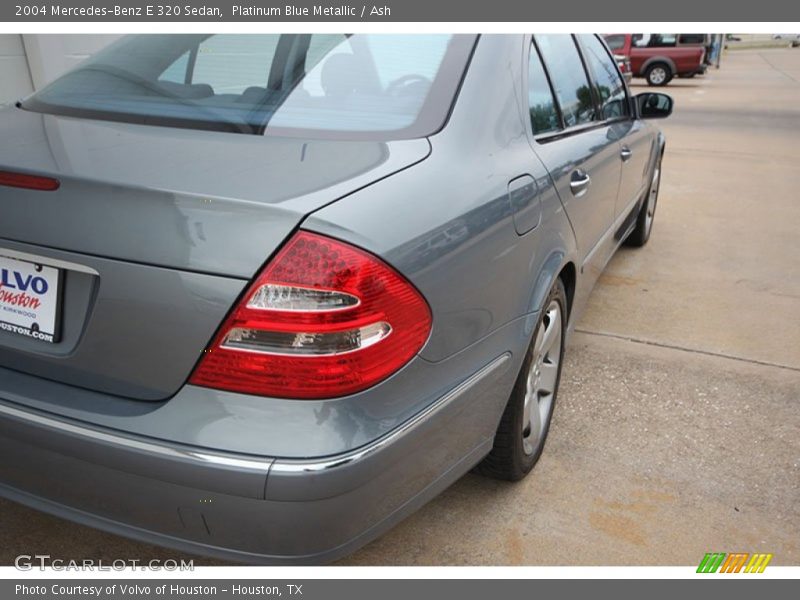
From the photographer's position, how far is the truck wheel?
69.9 feet

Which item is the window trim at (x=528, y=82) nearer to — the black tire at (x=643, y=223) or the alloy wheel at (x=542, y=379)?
the alloy wheel at (x=542, y=379)

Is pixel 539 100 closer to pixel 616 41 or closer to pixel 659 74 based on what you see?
pixel 616 41

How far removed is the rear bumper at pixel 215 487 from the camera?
1.45m

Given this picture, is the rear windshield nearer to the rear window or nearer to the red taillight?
the red taillight

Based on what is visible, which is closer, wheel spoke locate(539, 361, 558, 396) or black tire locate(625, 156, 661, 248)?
wheel spoke locate(539, 361, 558, 396)

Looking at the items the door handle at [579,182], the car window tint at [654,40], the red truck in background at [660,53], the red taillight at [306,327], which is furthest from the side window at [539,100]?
the car window tint at [654,40]

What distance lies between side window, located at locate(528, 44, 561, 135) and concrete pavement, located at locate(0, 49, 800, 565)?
3.81 feet

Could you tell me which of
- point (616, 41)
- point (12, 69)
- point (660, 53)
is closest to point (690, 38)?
point (660, 53)

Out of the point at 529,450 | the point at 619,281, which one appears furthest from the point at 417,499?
the point at 619,281

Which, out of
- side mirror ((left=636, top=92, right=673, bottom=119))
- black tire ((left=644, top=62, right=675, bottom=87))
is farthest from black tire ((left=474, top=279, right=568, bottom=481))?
black tire ((left=644, top=62, right=675, bottom=87))

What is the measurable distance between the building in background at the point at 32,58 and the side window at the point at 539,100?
12.8 ft

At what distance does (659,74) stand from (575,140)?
68.9 feet
